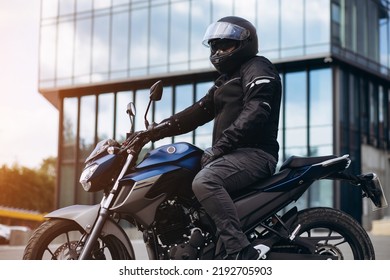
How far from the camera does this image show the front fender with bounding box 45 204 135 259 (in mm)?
4148

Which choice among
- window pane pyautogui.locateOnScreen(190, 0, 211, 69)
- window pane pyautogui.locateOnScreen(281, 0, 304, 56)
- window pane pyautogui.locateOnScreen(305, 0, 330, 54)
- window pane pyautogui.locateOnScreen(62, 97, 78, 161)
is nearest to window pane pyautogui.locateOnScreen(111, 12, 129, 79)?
window pane pyautogui.locateOnScreen(62, 97, 78, 161)

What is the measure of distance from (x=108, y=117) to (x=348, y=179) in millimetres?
13371

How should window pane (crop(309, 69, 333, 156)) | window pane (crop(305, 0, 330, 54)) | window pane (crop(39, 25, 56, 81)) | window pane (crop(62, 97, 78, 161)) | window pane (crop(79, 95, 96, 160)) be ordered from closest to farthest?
window pane (crop(305, 0, 330, 54)), window pane (crop(39, 25, 56, 81)), window pane (crop(309, 69, 333, 156)), window pane (crop(79, 95, 96, 160)), window pane (crop(62, 97, 78, 161))

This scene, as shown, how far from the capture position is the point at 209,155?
14.0ft

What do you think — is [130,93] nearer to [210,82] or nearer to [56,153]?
[210,82]


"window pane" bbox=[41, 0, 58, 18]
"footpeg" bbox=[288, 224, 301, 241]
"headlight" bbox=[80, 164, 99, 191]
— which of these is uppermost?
"window pane" bbox=[41, 0, 58, 18]

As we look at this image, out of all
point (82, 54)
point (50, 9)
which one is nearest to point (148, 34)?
point (82, 54)

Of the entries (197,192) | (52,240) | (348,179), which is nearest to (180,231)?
(197,192)

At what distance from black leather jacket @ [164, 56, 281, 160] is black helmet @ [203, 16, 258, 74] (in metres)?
0.07

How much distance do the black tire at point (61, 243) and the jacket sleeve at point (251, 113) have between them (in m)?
0.83

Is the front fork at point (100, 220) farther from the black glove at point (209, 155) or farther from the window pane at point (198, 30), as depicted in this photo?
the window pane at point (198, 30)

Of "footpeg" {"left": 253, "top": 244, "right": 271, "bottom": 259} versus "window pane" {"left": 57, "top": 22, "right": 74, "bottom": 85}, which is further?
"window pane" {"left": 57, "top": 22, "right": 74, "bottom": 85}

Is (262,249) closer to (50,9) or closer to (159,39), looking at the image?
(50,9)

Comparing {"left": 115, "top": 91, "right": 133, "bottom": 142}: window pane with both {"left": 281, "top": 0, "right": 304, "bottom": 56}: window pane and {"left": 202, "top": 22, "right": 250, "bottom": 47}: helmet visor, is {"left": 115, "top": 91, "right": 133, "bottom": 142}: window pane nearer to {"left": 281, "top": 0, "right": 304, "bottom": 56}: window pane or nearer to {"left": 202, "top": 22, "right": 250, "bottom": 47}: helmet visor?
{"left": 281, "top": 0, "right": 304, "bottom": 56}: window pane
